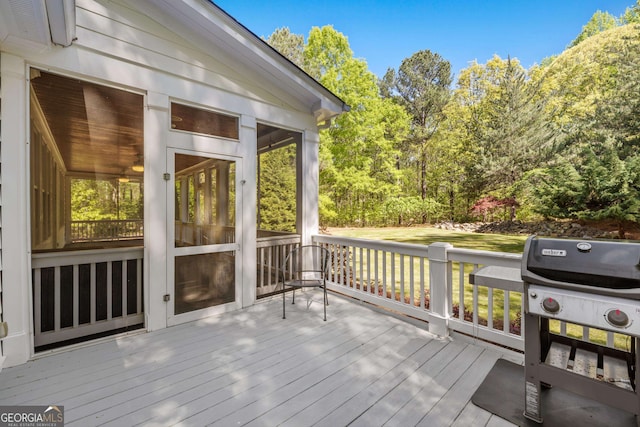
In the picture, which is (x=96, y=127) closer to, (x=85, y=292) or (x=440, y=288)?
(x=85, y=292)

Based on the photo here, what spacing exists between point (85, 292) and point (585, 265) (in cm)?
390

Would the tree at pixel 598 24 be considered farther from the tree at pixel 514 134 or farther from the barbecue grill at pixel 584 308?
the barbecue grill at pixel 584 308

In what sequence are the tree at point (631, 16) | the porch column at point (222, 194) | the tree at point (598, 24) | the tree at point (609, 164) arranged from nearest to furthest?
the porch column at point (222, 194) → the tree at point (609, 164) → the tree at point (631, 16) → the tree at point (598, 24)

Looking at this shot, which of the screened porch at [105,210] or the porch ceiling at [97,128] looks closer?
the screened porch at [105,210]

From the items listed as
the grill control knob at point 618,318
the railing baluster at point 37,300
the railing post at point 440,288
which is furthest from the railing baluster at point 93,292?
the grill control knob at point 618,318

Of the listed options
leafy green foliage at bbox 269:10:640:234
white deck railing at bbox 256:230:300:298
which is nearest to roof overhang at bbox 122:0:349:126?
white deck railing at bbox 256:230:300:298

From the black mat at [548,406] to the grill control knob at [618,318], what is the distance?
2.56 feet

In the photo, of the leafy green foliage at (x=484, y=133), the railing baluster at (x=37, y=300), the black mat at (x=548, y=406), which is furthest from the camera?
the leafy green foliage at (x=484, y=133)

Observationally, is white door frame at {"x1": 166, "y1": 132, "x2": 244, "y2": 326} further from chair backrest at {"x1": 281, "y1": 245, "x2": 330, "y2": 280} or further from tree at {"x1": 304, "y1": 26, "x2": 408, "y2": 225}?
tree at {"x1": 304, "y1": 26, "x2": 408, "y2": 225}

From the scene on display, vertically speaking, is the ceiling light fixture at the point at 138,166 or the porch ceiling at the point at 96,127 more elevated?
the porch ceiling at the point at 96,127

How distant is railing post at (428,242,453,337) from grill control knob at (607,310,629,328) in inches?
60.7

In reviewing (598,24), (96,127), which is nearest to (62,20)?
(96,127)

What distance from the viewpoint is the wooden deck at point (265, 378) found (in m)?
1.79

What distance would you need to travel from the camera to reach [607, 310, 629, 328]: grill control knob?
1.32 m
